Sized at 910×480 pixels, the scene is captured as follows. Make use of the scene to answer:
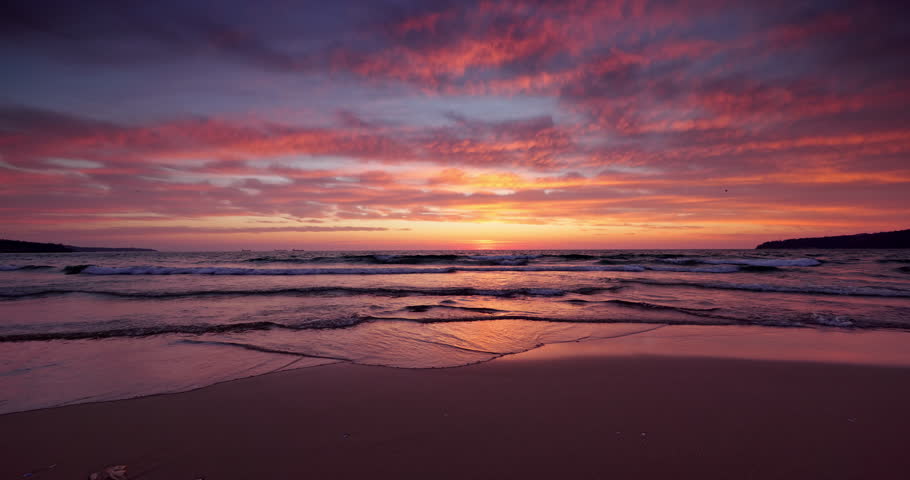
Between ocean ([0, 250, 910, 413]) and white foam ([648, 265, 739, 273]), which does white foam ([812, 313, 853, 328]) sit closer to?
ocean ([0, 250, 910, 413])

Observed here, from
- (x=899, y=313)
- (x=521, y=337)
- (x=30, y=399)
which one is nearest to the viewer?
(x=30, y=399)

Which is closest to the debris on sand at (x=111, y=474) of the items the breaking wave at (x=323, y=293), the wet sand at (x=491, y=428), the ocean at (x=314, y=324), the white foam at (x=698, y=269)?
the wet sand at (x=491, y=428)

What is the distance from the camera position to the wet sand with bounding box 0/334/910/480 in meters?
2.60

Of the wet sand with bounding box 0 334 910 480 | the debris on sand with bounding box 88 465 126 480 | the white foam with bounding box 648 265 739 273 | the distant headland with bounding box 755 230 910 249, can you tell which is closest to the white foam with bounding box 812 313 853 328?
the wet sand with bounding box 0 334 910 480

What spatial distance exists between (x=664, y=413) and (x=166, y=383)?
535cm

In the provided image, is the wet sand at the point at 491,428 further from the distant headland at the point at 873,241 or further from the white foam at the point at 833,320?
the distant headland at the point at 873,241

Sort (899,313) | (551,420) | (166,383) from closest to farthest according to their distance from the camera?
1. (551,420)
2. (166,383)
3. (899,313)

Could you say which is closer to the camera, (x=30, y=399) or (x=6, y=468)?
(x=6, y=468)

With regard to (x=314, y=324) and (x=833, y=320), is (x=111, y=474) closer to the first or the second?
(x=314, y=324)

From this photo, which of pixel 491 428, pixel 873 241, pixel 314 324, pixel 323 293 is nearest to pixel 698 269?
pixel 323 293

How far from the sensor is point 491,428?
314cm

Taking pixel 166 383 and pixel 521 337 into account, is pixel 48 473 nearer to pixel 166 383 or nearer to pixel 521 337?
pixel 166 383

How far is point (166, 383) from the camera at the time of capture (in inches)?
165

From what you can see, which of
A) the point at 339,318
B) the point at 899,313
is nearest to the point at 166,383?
the point at 339,318
